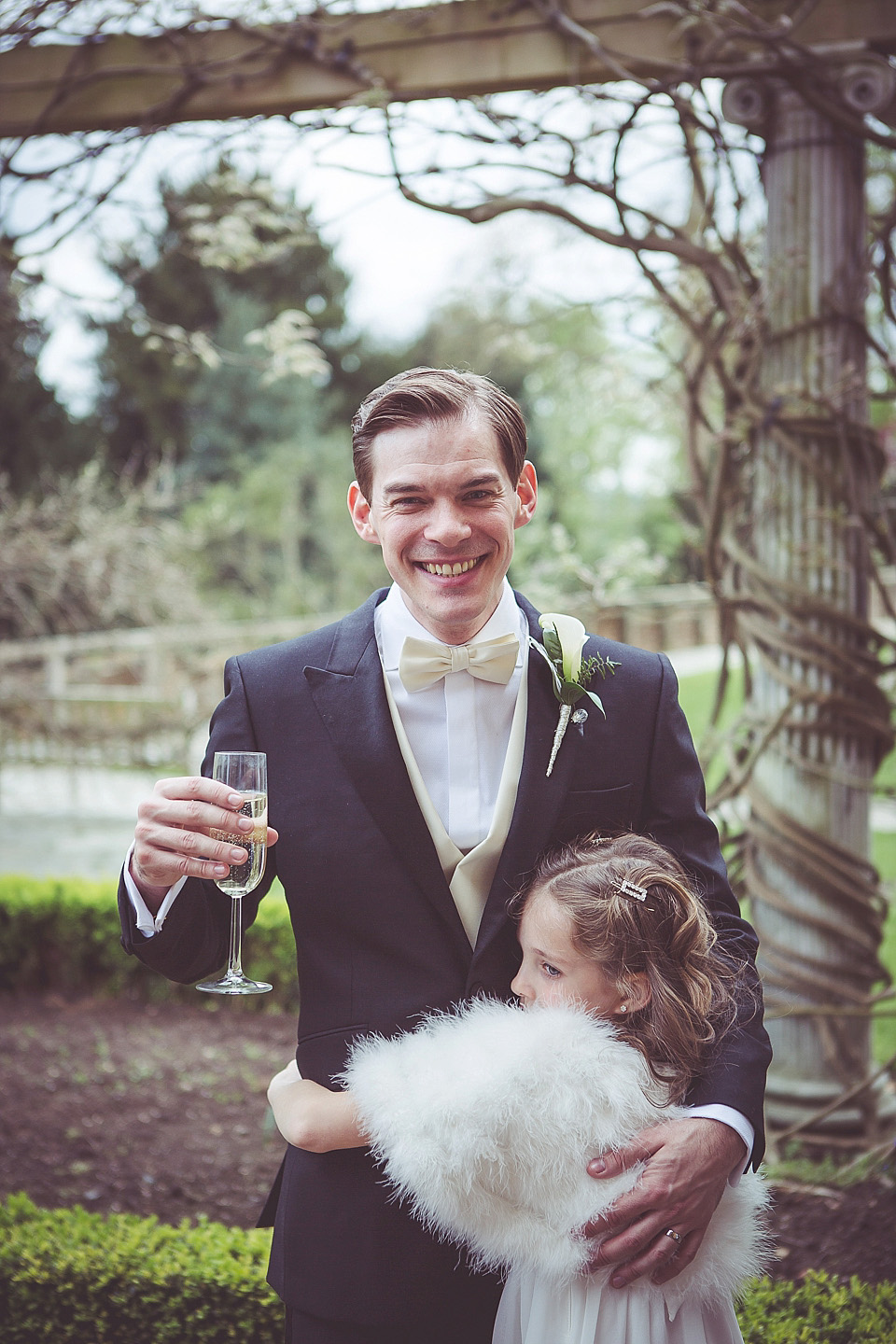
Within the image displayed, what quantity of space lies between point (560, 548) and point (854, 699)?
166 cm

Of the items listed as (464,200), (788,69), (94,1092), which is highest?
(788,69)

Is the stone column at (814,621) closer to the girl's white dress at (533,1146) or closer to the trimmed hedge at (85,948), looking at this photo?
the girl's white dress at (533,1146)

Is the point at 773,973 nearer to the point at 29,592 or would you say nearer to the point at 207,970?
the point at 207,970

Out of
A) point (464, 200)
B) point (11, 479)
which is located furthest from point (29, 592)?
point (464, 200)

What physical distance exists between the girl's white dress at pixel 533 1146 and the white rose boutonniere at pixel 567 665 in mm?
457

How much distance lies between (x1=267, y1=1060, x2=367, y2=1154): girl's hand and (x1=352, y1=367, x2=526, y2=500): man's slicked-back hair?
101 centimetres

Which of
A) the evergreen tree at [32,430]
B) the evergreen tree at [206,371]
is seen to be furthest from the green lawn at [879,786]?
the evergreen tree at [206,371]

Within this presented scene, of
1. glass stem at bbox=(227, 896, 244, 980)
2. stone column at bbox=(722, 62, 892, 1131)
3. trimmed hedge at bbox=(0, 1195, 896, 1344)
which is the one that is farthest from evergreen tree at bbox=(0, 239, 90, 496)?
glass stem at bbox=(227, 896, 244, 980)

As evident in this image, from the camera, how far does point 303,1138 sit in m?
1.73

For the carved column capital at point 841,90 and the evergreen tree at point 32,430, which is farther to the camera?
the evergreen tree at point 32,430

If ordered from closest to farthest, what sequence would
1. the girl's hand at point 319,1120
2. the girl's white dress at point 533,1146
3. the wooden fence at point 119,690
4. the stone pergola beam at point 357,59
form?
the girl's white dress at point 533,1146 < the girl's hand at point 319,1120 < the stone pergola beam at point 357,59 < the wooden fence at point 119,690

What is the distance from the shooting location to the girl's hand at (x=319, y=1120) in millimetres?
1701

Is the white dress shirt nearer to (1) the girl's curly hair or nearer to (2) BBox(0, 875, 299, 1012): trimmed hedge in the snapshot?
(1) the girl's curly hair

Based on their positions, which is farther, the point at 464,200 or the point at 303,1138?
the point at 464,200
